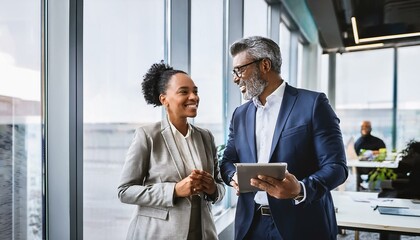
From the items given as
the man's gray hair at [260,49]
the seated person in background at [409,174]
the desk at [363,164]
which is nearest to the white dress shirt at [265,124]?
the man's gray hair at [260,49]

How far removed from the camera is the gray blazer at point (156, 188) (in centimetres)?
156

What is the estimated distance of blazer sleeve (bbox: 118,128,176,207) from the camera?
155 centimetres

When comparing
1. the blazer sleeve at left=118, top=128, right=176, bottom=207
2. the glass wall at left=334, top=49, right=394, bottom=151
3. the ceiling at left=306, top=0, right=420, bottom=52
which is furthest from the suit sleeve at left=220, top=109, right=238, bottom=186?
the glass wall at left=334, top=49, right=394, bottom=151

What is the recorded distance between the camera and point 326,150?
160 centimetres

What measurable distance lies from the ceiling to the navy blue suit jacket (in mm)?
4443

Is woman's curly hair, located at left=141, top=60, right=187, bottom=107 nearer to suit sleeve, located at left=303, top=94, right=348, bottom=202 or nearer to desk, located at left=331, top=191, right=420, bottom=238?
suit sleeve, located at left=303, top=94, right=348, bottom=202

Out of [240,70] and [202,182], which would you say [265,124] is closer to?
[240,70]

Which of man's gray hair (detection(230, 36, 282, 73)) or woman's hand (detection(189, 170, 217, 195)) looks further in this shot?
man's gray hair (detection(230, 36, 282, 73))

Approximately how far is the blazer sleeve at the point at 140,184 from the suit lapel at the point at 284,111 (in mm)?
497

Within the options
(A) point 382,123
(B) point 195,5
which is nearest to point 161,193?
(B) point 195,5

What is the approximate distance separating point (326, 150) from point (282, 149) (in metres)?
0.19

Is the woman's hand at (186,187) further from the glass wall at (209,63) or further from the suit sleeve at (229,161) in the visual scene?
the glass wall at (209,63)

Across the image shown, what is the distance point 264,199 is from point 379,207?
1.59m

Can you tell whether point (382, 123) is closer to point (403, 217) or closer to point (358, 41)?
point (358, 41)
